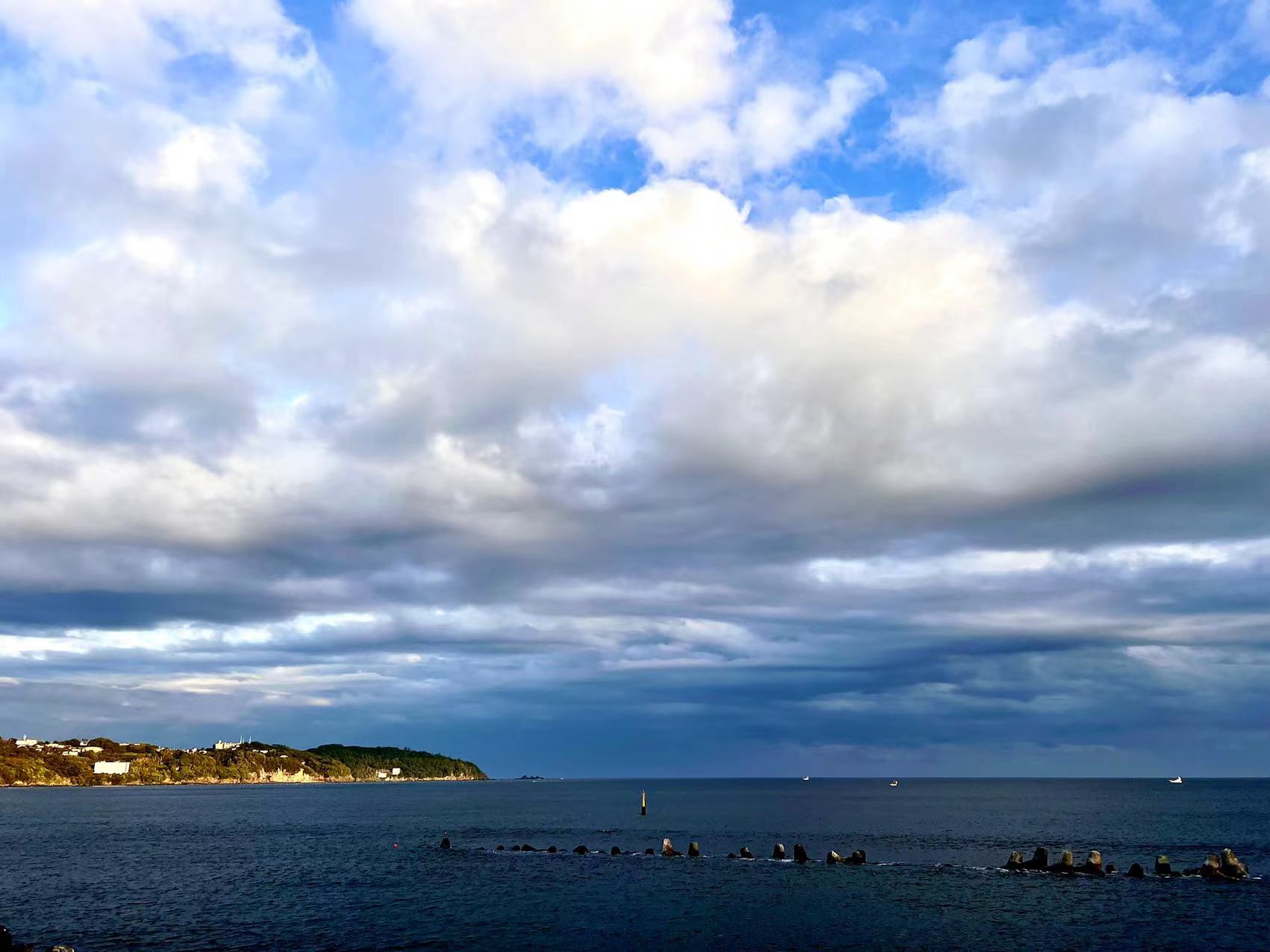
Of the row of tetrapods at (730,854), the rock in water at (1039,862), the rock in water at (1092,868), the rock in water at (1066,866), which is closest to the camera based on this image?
the rock in water at (1092,868)

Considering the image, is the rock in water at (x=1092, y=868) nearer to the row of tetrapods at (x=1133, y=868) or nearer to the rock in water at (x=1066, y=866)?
the row of tetrapods at (x=1133, y=868)

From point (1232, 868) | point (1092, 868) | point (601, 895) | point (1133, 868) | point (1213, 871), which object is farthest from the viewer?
point (1092, 868)

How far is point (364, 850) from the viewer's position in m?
119

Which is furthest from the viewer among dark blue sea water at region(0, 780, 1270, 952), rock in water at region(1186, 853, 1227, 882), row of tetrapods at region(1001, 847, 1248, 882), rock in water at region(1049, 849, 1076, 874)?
rock in water at region(1049, 849, 1076, 874)

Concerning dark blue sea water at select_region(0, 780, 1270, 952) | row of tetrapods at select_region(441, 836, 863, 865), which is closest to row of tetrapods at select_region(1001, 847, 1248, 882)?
dark blue sea water at select_region(0, 780, 1270, 952)

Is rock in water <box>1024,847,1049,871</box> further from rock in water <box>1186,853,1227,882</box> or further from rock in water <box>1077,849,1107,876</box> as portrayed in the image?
rock in water <box>1186,853,1227,882</box>

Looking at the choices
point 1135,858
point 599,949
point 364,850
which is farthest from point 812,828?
point 599,949

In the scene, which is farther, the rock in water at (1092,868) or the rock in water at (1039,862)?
the rock in water at (1039,862)

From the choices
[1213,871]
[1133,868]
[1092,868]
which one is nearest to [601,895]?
[1092,868]

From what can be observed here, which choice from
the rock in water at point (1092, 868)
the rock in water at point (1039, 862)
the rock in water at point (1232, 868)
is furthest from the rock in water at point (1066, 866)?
the rock in water at point (1232, 868)

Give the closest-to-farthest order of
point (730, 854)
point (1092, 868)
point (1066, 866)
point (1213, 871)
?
point (1213, 871), point (1092, 868), point (1066, 866), point (730, 854)

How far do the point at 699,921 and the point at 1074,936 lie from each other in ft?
76.5

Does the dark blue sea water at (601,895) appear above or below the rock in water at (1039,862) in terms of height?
below

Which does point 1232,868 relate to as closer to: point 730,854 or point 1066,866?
point 1066,866
